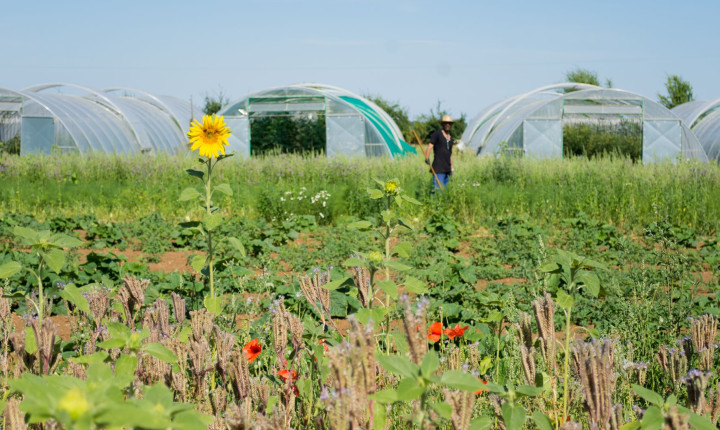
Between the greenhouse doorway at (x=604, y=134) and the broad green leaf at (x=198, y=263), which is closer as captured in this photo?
the broad green leaf at (x=198, y=263)

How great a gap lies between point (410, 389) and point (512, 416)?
14.2 inches

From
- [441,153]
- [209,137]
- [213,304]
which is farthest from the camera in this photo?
[441,153]

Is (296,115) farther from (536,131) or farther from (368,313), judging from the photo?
(368,313)

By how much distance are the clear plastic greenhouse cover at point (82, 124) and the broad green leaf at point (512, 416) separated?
1410 centimetres

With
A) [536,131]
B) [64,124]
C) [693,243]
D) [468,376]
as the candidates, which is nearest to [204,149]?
[468,376]

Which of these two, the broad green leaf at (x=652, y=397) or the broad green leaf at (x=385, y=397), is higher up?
the broad green leaf at (x=385, y=397)

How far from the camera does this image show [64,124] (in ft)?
53.8

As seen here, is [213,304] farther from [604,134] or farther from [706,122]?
[706,122]

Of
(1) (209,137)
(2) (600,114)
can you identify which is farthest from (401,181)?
(2) (600,114)

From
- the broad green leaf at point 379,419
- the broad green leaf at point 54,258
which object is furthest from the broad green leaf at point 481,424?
the broad green leaf at point 54,258

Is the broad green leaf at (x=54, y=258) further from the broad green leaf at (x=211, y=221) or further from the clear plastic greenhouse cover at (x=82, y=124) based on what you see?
the clear plastic greenhouse cover at (x=82, y=124)

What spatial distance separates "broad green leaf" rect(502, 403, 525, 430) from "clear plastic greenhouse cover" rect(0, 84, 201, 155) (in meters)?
14.1

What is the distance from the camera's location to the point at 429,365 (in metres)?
1.04

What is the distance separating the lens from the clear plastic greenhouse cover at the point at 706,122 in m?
19.0
